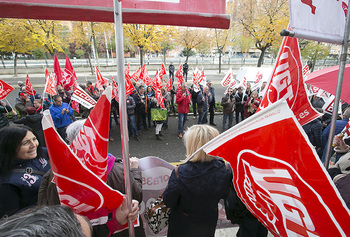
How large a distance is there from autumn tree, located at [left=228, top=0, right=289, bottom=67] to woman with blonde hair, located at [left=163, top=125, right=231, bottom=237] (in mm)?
16634

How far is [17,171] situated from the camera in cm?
185

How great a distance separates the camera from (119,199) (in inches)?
53.9

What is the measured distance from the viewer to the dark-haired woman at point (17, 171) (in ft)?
5.67

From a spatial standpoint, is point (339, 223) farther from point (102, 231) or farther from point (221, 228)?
point (221, 228)

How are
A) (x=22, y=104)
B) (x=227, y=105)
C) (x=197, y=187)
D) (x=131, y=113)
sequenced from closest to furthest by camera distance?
(x=197, y=187)
(x=22, y=104)
(x=131, y=113)
(x=227, y=105)

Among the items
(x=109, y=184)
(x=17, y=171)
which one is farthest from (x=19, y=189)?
(x=109, y=184)

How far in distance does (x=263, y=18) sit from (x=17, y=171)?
1889cm

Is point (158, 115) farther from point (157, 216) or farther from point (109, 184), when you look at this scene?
point (109, 184)

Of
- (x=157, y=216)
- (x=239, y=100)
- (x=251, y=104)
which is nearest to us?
(x=157, y=216)

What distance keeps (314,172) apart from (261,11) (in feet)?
65.0

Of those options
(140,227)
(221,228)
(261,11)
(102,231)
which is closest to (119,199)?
(102,231)

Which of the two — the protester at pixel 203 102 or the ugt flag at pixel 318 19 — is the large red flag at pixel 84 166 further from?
the protester at pixel 203 102

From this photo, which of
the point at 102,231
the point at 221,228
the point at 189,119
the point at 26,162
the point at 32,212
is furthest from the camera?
the point at 189,119

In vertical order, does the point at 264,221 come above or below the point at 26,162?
below
